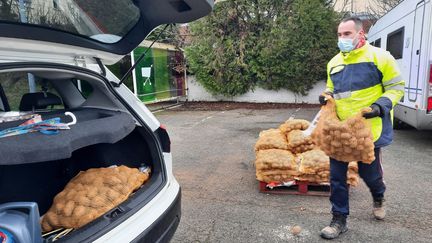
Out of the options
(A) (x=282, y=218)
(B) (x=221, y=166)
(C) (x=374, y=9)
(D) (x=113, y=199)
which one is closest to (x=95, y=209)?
(D) (x=113, y=199)

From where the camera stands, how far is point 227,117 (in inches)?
426

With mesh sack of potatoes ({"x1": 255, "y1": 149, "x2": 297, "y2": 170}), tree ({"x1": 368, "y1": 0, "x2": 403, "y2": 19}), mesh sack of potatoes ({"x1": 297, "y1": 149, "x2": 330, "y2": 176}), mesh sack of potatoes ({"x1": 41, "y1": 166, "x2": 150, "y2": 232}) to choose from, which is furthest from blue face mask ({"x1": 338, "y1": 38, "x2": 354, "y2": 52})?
tree ({"x1": 368, "y1": 0, "x2": 403, "y2": 19})

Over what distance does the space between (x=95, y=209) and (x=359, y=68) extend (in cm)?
231

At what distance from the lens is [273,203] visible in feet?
12.5

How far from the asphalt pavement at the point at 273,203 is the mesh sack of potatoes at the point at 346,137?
0.76 metres

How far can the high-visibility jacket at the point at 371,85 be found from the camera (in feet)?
9.33

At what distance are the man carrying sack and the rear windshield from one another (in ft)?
5.85

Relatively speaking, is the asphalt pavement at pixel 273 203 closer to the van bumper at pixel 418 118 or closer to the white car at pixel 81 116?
the van bumper at pixel 418 118

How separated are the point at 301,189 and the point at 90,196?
2.61m

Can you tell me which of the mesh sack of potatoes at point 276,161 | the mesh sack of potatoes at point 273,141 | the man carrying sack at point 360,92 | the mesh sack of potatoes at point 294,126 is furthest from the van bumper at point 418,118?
the man carrying sack at point 360,92

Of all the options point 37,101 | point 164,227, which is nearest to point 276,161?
point 164,227

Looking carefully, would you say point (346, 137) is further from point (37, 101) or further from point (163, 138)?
point (37, 101)

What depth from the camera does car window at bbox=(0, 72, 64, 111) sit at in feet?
9.12

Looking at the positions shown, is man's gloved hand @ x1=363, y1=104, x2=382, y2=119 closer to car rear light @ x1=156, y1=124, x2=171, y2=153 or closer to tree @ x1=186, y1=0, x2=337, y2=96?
car rear light @ x1=156, y1=124, x2=171, y2=153
